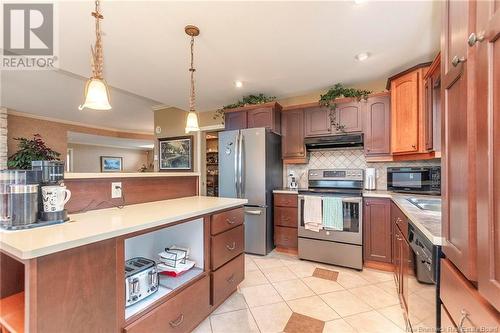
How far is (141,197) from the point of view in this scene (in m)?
1.86

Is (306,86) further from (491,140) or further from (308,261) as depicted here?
(491,140)

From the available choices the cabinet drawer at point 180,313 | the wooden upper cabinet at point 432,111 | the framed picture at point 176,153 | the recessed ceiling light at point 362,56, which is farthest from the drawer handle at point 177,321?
the framed picture at point 176,153

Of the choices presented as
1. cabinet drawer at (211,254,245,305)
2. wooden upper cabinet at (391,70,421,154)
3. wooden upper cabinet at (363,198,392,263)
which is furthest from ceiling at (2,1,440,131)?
cabinet drawer at (211,254,245,305)

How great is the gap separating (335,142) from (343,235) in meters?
1.24

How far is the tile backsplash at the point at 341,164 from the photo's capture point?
3043mm

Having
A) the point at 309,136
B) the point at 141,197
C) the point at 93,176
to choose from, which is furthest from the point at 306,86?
the point at 93,176

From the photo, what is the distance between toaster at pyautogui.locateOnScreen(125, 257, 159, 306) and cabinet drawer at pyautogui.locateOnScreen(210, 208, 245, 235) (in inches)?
18.6

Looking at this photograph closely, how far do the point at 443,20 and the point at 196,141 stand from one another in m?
4.23

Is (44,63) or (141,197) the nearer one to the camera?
(141,197)

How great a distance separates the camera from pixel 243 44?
2.20 metres

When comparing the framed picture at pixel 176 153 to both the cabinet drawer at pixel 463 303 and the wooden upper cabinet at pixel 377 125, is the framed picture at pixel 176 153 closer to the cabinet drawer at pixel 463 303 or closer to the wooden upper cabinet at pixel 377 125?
the wooden upper cabinet at pixel 377 125

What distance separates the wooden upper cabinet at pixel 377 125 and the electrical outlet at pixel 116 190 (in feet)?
9.28

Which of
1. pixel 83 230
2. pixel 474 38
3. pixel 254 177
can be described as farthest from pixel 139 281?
pixel 254 177

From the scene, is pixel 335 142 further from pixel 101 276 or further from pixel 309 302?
pixel 101 276
